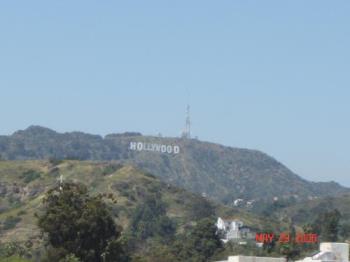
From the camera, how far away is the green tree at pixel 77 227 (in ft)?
406

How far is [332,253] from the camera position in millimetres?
93375

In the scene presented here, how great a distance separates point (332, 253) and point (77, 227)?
39.5 m

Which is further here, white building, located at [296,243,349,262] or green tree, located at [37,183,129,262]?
green tree, located at [37,183,129,262]

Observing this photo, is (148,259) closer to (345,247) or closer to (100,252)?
(100,252)

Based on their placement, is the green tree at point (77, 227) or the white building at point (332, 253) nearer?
the white building at point (332, 253)

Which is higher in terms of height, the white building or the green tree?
the green tree

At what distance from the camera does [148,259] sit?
17888cm

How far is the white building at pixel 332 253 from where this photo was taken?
302ft

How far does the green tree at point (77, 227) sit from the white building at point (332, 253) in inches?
1432

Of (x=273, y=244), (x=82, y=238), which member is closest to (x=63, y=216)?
(x=82, y=238)

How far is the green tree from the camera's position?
124 m

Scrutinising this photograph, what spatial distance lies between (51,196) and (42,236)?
4.82 metres

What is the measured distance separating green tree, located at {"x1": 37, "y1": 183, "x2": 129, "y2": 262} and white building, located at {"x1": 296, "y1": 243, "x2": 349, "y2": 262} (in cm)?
3638

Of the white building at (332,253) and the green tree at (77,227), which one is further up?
the green tree at (77,227)
